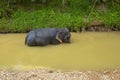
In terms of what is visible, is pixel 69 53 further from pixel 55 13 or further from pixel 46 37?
pixel 55 13

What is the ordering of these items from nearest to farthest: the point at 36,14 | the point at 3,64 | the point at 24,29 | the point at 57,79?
the point at 57,79 → the point at 3,64 → the point at 24,29 → the point at 36,14

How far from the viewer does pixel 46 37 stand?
11.1 m

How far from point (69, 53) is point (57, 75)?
7.26ft

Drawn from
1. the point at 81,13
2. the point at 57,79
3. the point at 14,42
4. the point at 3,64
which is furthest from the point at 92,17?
the point at 57,79

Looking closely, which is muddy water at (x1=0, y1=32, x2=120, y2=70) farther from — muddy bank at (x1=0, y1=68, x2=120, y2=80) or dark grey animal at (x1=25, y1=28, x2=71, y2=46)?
muddy bank at (x1=0, y1=68, x2=120, y2=80)

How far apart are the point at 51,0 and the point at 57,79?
23.7 feet

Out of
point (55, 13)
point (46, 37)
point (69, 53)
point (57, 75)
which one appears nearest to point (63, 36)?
point (46, 37)

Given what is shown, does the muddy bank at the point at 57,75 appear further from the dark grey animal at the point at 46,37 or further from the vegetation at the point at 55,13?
the vegetation at the point at 55,13

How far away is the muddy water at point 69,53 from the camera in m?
9.15

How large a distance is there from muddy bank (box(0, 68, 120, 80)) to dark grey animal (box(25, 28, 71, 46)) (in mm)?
2582

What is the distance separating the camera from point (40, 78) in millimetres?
7668

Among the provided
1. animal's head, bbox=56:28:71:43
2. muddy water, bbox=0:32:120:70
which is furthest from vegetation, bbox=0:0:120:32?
animal's head, bbox=56:28:71:43

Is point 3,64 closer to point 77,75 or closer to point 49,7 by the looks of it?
point 77,75

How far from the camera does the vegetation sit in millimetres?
12859
